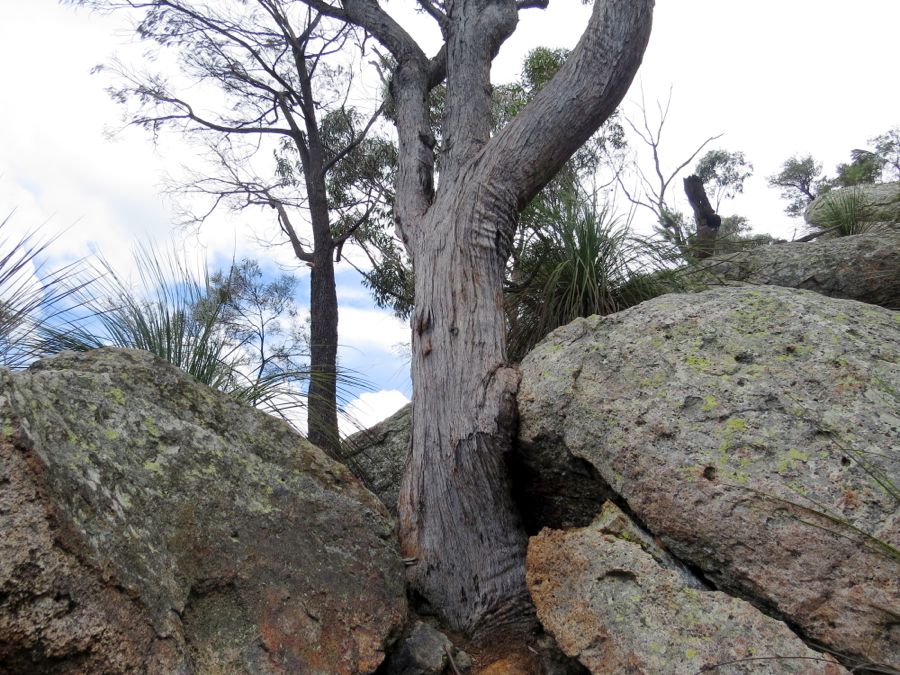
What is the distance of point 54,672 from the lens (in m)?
1.82

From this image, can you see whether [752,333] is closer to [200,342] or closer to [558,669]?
[558,669]

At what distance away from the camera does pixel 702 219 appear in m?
5.88

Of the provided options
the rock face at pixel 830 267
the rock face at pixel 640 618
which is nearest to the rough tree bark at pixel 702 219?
the rock face at pixel 830 267

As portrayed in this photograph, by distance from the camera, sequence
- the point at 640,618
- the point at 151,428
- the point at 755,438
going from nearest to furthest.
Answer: the point at 640,618 < the point at 755,438 < the point at 151,428

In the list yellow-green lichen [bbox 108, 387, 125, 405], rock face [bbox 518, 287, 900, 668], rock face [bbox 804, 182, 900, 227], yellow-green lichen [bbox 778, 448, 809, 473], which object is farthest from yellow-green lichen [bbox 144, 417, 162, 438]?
rock face [bbox 804, 182, 900, 227]

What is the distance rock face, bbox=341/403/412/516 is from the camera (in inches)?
181

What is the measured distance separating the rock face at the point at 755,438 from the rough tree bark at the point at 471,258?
32 cm

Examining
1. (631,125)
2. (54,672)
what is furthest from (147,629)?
(631,125)

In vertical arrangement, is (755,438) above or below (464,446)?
below

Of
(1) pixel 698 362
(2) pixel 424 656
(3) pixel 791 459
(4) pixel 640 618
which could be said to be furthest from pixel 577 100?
(2) pixel 424 656

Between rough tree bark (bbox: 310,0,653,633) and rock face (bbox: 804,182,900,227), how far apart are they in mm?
3149

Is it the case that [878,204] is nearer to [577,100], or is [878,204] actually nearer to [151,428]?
[577,100]

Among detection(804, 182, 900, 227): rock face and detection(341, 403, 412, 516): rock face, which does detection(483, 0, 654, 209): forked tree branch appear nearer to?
detection(341, 403, 412, 516): rock face

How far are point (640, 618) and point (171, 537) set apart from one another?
1623mm
